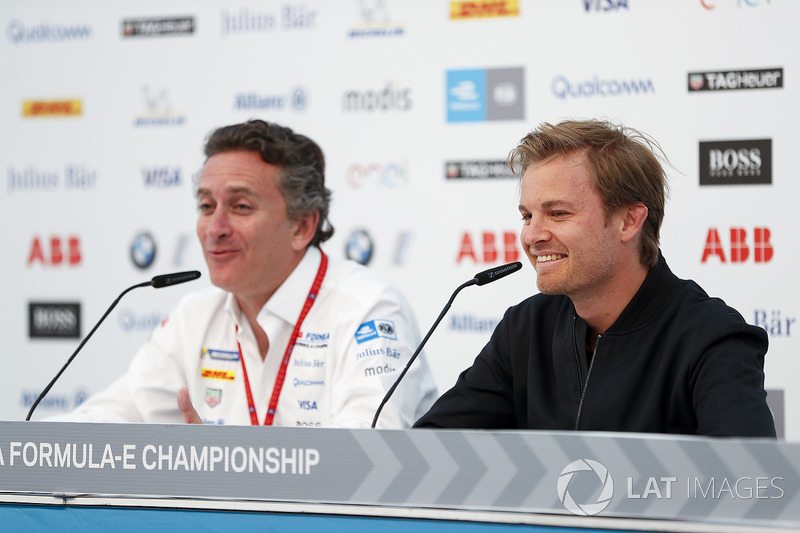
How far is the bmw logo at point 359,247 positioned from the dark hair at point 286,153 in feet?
3.25

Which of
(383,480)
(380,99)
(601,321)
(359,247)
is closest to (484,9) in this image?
(380,99)

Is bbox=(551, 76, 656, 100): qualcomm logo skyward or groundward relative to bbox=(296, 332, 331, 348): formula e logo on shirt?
skyward

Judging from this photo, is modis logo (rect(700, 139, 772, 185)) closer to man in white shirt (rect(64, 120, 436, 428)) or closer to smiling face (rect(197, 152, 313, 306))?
man in white shirt (rect(64, 120, 436, 428))

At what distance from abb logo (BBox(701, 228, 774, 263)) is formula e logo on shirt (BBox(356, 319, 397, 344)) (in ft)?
5.12

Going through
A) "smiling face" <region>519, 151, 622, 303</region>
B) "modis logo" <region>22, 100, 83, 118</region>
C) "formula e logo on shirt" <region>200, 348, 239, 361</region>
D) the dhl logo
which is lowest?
the dhl logo

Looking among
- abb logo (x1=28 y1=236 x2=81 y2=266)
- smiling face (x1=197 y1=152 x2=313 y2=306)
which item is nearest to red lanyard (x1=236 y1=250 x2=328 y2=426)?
smiling face (x1=197 y1=152 x2=313 y2=306)

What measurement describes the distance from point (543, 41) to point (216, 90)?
144 centimetres

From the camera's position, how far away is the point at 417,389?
2.17m

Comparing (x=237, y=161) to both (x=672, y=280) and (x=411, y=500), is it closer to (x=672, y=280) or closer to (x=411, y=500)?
(x=672, y=280)

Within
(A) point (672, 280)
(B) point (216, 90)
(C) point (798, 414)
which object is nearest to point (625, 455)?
(A) point (672, 280)

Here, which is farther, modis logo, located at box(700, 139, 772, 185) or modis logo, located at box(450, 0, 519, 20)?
modis logo, located at box(450, 0, 519, 20)

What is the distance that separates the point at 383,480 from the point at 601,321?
2.50 feet

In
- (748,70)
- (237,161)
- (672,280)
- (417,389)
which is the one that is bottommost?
(417,389)

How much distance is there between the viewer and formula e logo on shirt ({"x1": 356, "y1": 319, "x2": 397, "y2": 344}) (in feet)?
6.86
